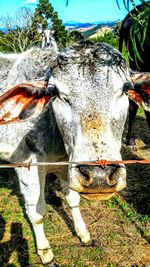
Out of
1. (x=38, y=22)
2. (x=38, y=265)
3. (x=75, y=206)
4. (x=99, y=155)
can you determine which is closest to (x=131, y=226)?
(x=75, y=206)

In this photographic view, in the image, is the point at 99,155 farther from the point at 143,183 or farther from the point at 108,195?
the point at 143,183

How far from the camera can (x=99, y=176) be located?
91.7 inches

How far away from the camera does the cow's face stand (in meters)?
2.36

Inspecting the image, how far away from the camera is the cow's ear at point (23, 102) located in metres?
2.78

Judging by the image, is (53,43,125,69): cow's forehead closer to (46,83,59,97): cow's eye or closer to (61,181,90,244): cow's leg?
(46,83,59,97): cow's eye

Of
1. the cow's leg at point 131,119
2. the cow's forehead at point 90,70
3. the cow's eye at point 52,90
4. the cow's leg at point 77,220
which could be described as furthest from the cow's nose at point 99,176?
the cow's leg at point 131,119

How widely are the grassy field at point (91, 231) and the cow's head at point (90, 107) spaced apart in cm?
168

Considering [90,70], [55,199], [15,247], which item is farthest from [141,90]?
[55,199]

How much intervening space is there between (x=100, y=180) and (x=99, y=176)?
0.08 feet

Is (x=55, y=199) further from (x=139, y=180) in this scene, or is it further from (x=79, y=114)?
(x=79, y=114)

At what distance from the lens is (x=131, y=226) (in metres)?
4.34

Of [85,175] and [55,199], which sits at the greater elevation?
[85,175]

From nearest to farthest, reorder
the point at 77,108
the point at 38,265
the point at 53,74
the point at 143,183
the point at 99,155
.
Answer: the point at 99,155 < the point at 77,108 < the point at 53,74 < the point at 38,265 < the point at 143,183

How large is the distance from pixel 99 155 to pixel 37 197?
1.52 metres
